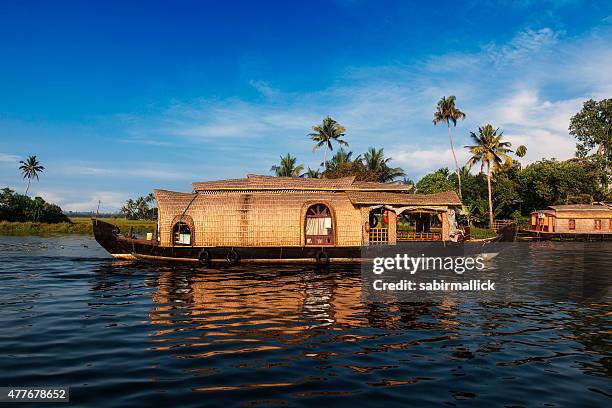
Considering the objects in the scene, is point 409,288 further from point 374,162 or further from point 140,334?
point 374,162

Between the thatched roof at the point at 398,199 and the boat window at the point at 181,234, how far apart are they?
8.36 metres

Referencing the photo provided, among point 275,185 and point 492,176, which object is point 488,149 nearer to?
point 492,176

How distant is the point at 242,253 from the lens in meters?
20.5

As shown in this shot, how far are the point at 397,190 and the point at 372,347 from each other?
52.2ft

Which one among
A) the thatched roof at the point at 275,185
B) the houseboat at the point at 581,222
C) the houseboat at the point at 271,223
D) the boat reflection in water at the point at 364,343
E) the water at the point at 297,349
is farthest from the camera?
the houseboat at the point at 581,222

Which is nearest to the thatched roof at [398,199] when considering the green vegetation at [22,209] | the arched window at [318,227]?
the arched window at [318,227]

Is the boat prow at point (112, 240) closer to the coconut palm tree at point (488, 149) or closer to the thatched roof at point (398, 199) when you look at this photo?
the thatched roof at point (398, 199)

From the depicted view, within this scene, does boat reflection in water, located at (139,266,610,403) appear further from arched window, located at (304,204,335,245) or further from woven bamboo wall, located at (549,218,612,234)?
woven bamboo wall, located at (549,218,612,234)

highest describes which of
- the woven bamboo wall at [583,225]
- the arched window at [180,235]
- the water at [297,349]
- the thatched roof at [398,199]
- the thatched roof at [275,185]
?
the thatched roof at [275,185]

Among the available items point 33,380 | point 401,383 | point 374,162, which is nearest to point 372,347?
point 401,383

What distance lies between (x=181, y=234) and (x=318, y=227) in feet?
22.6

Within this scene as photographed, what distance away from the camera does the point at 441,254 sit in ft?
66.8

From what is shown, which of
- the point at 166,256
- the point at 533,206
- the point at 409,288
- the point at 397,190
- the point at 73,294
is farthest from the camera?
the point at 533,206

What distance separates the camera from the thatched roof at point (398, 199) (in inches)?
812
